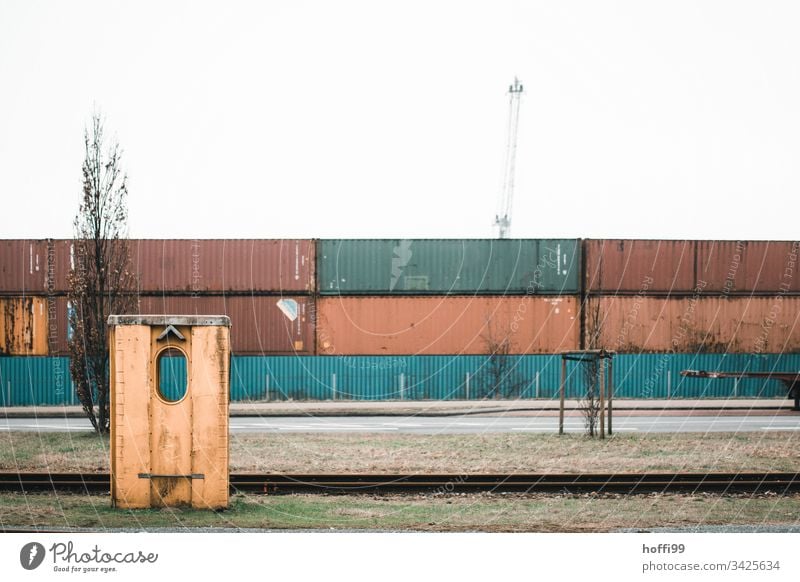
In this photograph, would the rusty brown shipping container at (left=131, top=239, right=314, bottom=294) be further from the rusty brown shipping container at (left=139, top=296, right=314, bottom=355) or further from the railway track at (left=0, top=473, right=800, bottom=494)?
the railway track at (left=0, top=473, right=800, bottom=494)

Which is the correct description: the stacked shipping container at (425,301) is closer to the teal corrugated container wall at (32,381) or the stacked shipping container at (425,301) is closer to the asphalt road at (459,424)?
the asphalt road at (459,424)

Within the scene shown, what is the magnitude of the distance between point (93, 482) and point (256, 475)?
8.36ft

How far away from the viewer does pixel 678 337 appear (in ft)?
99.6

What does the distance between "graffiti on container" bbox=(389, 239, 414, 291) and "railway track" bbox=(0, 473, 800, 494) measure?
17193 millimetres

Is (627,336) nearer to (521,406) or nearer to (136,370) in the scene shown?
(521,406)

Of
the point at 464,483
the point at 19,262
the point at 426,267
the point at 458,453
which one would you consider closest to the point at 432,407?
the point at 426,267

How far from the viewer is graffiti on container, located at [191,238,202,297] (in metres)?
29.0

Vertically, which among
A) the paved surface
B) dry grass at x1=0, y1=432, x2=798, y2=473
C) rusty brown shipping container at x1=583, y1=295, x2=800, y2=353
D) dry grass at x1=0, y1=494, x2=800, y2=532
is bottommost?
the paved surface

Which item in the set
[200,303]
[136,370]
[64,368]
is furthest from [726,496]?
[64,368]

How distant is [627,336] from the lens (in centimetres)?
3014

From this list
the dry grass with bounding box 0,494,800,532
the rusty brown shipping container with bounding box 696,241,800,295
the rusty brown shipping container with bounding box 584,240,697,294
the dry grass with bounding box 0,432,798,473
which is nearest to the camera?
the dry grass with bounding box 0,494,800,532

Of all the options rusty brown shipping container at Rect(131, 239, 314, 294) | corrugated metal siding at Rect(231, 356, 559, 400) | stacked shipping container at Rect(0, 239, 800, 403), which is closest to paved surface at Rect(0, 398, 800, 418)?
corrugated metal siding at Rect(231, 356, 559, 400)

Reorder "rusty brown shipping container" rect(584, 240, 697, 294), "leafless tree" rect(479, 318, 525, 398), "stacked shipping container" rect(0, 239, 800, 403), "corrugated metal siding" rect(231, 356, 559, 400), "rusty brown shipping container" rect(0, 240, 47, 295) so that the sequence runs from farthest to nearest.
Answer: "rusty brown shipping container" rect(584, 240, 697, 294) → "leafless tree" rect(479, 318, 525, 398) → "corrugated metal siding" rect(231, 356, 559, 400) → "stacked shipping container" rect(0, 239, 800, 403) → "rusty brown shipping container" rect(0, 240, 47, 295)

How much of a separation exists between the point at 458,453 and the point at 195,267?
55.1ft
